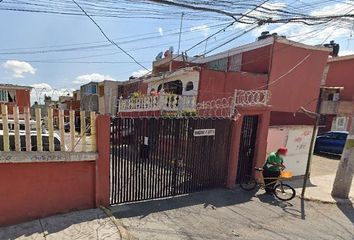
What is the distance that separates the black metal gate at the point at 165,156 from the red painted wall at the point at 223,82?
15.6 feet

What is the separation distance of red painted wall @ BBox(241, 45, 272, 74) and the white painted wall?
4.00m

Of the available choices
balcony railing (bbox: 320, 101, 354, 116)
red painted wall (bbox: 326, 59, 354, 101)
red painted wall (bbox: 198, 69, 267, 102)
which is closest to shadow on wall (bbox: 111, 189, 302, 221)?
red painted wall (bbox: 198, 69, 267, 102)

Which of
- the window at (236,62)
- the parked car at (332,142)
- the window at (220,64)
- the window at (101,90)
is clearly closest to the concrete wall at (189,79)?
the window at (220,64)

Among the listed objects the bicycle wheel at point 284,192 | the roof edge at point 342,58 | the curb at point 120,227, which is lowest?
the bicycle wheel at point 284,192

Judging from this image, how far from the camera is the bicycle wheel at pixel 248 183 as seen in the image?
7.54 meters

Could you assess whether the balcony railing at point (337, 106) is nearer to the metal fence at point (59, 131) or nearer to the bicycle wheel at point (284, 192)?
the bicycle wheel at point (284, 192)

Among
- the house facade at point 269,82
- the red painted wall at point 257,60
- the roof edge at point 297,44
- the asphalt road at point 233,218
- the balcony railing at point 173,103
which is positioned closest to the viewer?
the asphalt road at point 233,218

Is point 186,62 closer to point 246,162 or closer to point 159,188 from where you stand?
point 246,162

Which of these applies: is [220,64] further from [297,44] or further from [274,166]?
[274,166]

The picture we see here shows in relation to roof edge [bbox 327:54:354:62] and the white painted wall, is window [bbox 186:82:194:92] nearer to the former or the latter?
the white painted wall

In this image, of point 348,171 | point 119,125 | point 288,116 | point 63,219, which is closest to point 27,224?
point 63,219

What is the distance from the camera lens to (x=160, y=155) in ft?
20.2

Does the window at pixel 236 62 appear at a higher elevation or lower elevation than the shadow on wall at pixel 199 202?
higher

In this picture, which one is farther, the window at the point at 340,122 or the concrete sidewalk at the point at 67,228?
the window at the point at 340,122
